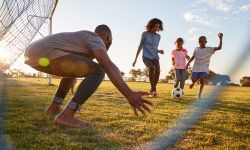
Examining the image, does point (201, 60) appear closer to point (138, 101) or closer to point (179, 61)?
point (179, 61)

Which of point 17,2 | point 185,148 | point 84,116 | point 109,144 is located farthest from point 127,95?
point 17,2

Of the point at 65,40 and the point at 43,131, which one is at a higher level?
the point at 65,40

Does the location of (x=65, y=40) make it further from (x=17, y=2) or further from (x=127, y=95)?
(x=17, y=2)

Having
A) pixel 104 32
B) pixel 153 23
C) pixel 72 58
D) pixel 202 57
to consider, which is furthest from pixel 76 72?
pixel 202 57

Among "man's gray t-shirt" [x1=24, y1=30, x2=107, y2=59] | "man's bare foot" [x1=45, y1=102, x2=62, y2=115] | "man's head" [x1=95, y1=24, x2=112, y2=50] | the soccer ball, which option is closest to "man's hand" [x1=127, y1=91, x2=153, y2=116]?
"man's gray t-shirt" [x1=24, y1=30, x2=107, y2=59]

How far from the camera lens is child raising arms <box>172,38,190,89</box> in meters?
10.5

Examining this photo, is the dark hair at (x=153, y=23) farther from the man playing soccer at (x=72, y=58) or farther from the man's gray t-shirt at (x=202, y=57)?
the man playing soccer at (x=72, y=58)

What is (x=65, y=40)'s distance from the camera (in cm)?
384

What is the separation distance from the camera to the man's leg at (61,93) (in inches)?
184

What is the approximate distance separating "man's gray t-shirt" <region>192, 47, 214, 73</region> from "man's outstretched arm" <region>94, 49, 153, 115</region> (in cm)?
705

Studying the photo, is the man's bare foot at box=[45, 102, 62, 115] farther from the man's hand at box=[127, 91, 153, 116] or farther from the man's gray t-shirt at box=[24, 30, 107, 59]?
the man's hand at box=[127, 91, 153, 116]

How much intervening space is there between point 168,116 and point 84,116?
1304 millimetres

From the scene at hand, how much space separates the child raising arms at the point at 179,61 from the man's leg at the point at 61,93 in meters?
6.21

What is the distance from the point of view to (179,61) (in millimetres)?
10562
